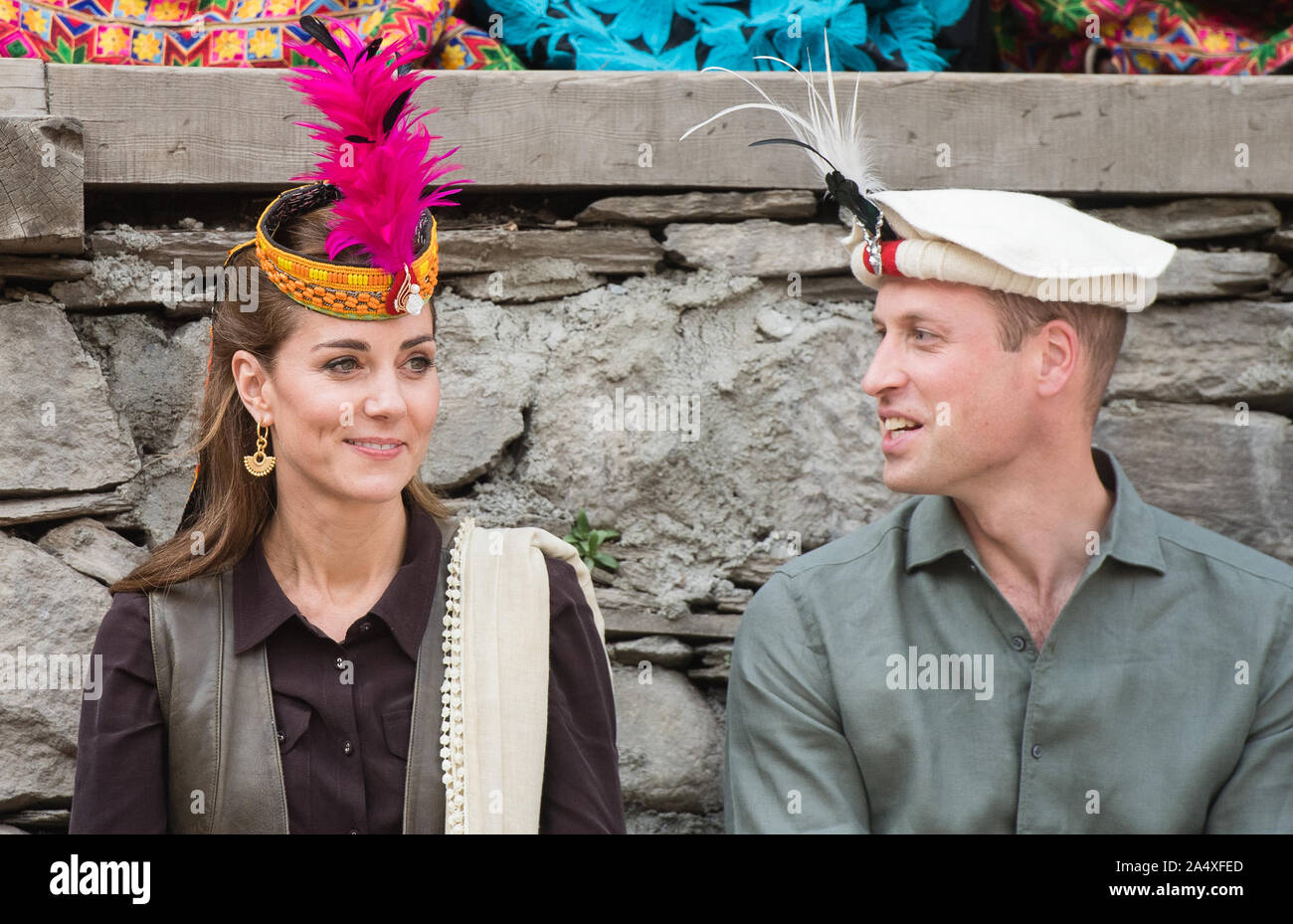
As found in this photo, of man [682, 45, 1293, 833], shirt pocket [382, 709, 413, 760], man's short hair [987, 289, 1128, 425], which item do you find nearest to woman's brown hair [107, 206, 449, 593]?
shirt pocket [382, 709, 413, 760]

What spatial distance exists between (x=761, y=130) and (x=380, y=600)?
4.33 ft

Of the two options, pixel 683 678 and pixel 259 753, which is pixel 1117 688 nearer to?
pixel 683 678

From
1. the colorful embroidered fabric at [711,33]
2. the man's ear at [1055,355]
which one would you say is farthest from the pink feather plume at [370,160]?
the man's ear at [1055,355]

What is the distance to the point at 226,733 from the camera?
244 cm

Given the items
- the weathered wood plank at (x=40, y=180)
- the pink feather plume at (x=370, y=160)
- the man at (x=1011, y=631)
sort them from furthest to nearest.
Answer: the weathered wood plank at (x=40, y=180) < the man at (x=1011, y=631) < the pink feather plume at (x=370, y=160)

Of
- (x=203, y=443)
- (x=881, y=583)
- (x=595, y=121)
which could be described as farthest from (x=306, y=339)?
(x=881, y=583)

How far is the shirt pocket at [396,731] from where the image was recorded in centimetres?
248

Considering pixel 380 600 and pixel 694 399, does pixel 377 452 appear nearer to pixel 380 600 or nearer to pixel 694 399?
pixel 380 600

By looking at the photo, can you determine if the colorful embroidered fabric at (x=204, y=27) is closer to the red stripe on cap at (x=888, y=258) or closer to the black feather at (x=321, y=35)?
the black feather at (x=321, y=35)

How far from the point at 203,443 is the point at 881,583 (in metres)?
1.27

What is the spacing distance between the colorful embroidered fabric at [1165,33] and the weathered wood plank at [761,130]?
0.26m

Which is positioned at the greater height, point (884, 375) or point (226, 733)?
point (884, 375)

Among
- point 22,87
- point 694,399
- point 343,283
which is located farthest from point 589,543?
point 22,87

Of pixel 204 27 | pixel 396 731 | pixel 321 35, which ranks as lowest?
pixel 396 731
